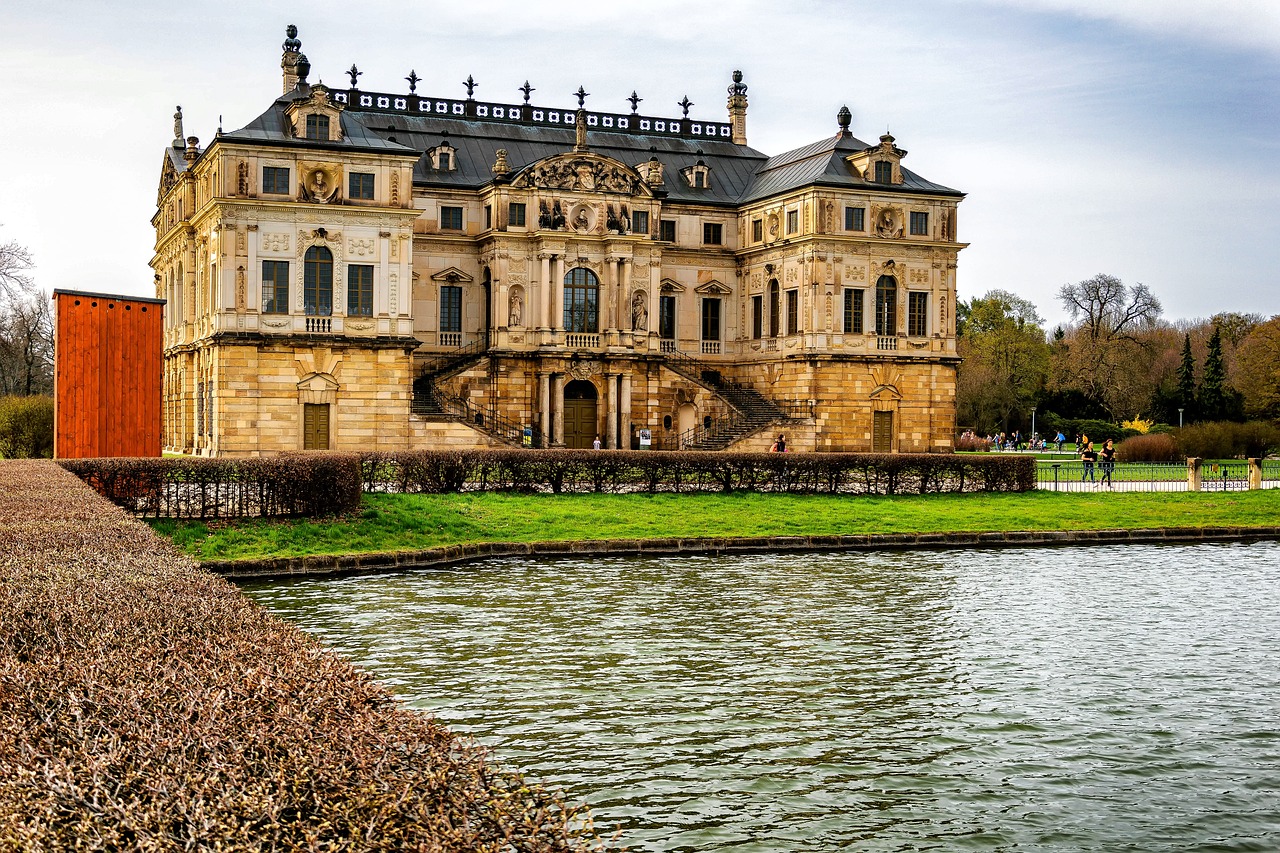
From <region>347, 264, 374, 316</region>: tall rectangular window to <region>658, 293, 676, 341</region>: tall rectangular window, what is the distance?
15685 mm

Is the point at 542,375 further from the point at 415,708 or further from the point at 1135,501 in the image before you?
the point at 415,708

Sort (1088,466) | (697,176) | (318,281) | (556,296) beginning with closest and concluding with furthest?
(1088,466) < (318,281) < (556,296) < (697,176)

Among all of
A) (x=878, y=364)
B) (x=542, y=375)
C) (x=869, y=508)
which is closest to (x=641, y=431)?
(x=542, y=375)

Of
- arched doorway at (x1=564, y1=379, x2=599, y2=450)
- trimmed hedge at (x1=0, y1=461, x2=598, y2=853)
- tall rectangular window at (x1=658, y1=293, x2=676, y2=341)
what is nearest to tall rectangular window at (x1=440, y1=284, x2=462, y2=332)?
arched doorway at (x1=564, y1=379, x2=599, y2=450)

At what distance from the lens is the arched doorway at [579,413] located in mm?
57156

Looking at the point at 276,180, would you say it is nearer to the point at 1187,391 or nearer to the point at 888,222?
the point at 888,222

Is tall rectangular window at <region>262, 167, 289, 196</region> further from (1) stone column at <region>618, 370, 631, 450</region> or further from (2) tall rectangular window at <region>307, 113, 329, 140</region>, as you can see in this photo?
(1) stone column at <region>618, 370, 631, 450</region>

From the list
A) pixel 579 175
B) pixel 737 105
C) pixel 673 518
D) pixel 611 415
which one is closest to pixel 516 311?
pixel 611 415

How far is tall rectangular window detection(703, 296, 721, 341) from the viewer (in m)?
63.6

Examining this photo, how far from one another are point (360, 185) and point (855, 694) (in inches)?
1626

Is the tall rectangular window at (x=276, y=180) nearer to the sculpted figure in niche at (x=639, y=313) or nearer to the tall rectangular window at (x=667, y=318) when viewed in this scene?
the sculpted figure in niche at (x=639, y=313)

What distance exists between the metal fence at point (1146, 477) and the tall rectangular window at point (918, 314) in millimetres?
8637

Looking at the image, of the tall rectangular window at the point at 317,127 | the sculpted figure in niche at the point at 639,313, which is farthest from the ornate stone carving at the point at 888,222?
the tall rectangular window at the point at 317,127

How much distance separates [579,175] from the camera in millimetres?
57094
